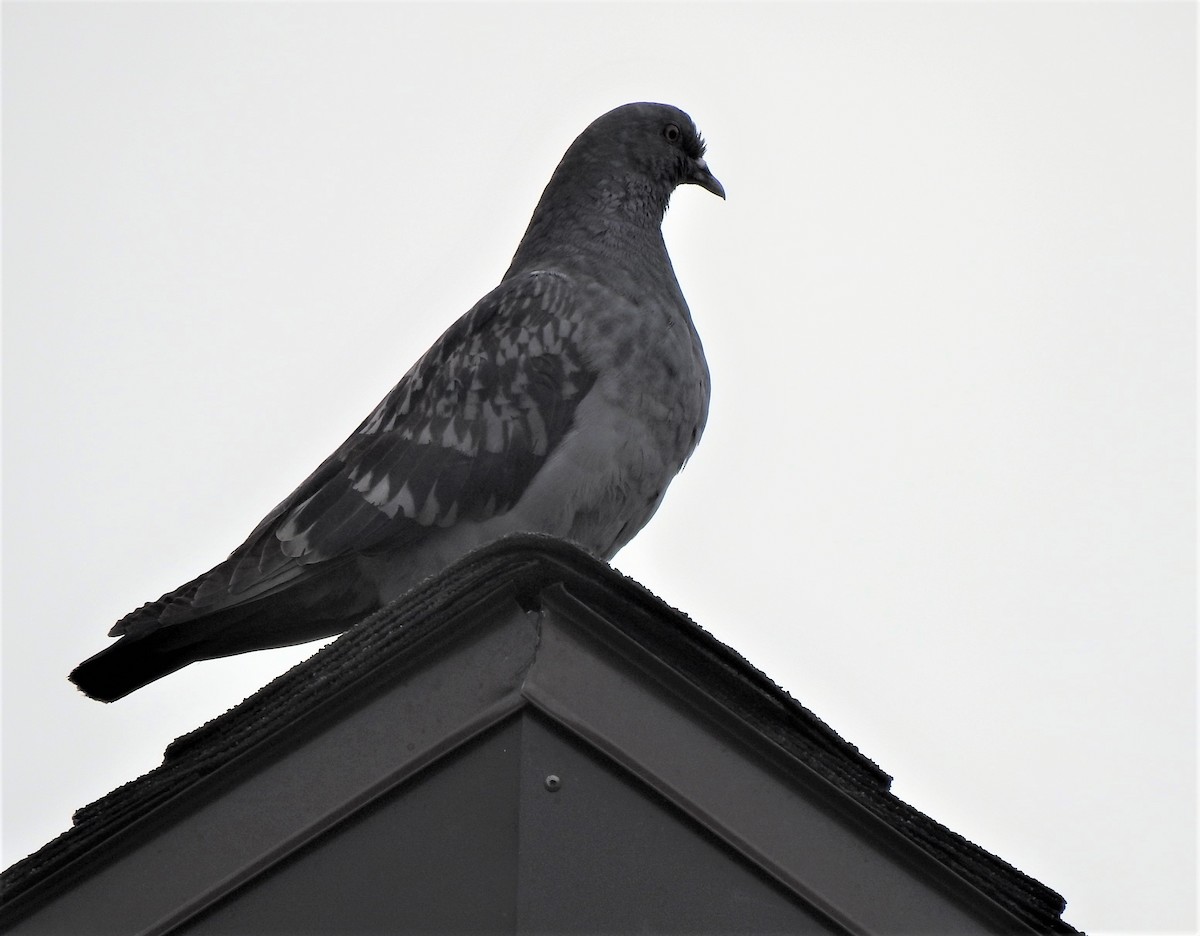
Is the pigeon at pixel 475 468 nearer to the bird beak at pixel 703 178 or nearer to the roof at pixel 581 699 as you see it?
the bird beak at pixel 703 178

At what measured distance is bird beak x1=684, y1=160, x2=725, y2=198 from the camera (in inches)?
274

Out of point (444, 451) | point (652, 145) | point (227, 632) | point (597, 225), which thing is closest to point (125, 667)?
point (227, 632)

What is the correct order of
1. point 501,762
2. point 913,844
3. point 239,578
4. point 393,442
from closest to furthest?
point 501,762 → point 913,844 → point 239,578 → point 393,442

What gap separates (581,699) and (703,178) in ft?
13.9

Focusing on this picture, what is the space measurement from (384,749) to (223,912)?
1.44 feet

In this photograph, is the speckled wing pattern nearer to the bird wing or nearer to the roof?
the bird wing

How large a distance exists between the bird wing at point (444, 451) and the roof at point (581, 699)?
6.10 feet

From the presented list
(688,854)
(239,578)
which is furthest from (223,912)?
(239,578)

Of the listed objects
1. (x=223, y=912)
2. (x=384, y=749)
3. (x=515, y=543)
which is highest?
(x=515, y=543)

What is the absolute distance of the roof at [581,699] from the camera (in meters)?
3.11

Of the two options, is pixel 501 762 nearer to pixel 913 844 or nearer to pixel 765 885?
pixel 765 885

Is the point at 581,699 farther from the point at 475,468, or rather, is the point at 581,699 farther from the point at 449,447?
the point at 449,447

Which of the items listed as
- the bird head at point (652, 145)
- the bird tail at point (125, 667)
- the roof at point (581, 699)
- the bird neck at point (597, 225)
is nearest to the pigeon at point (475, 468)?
the bird tail at point (125, 667)

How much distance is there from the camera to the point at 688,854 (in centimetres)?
311
